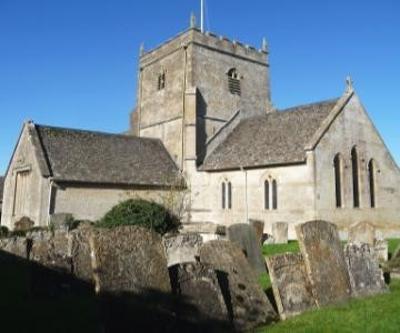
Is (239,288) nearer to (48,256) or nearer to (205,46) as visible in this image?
(48,256)

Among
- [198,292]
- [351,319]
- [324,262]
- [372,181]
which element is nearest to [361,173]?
[372,181]

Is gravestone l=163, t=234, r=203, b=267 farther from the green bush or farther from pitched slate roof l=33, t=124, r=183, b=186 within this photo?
pitched slate roof l=33, t=124, r=183, b=186

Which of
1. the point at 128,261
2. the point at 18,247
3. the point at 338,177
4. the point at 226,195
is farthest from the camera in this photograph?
the point at 226,195

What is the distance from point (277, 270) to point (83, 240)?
4771mm

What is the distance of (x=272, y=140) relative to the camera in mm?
27141

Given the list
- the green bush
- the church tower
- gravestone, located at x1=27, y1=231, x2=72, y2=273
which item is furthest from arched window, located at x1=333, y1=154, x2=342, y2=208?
gravestone, located at x1=27, y1=231, x2=72, y2=273

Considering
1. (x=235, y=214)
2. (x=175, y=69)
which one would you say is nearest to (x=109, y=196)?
(x=235, y=214)

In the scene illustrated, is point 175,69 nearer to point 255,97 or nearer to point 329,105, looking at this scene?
point 255,97

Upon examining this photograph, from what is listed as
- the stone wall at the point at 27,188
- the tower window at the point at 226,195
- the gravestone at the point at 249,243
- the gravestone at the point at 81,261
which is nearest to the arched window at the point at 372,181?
the tower window at the point at 226,195

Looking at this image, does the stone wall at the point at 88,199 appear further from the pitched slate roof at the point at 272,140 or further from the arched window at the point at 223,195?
the pitched slate roof at the point at 272,140

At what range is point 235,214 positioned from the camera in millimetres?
27234

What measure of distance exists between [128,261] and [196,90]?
25.6 m

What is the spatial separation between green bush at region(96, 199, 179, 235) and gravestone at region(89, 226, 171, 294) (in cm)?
1164

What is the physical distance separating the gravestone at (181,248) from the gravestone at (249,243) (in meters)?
1.24
